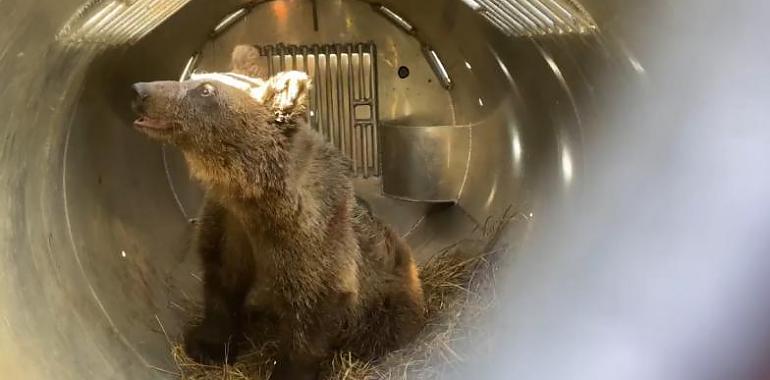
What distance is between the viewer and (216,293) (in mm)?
2334

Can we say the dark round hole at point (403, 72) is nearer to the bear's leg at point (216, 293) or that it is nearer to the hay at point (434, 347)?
the hay at point (434, 347)

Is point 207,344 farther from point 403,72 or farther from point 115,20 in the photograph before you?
point 403,72

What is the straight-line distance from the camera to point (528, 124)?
2383mm

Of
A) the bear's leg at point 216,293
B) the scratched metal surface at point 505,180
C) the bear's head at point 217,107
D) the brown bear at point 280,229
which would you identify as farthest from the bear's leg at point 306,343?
the bear's head at point 217,107

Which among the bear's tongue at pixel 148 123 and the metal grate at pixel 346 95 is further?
the metal grate at pixel 346 95

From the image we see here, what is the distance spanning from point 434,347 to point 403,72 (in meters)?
0.88

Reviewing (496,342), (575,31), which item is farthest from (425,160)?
(575,31)

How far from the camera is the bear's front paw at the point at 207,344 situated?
2.34m

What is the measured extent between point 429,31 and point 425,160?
1.33ft

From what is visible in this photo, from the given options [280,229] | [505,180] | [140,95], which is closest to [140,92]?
[140,95]

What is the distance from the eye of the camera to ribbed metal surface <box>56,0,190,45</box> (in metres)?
1.77

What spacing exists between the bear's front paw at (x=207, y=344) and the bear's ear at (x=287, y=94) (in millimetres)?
660

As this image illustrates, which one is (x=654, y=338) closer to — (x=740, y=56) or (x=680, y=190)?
(x=680, y=190)

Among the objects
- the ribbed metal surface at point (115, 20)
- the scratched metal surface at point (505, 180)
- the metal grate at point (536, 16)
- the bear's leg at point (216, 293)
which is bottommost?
the bear's leg at point (216, 293)
